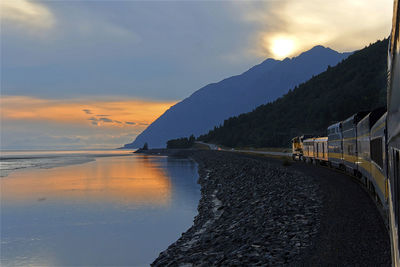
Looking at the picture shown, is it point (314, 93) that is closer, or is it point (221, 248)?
point (221, 248)

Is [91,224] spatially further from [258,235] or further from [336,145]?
Answer: [336,145]

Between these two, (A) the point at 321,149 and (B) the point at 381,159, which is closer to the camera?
(B) the point at 381,159

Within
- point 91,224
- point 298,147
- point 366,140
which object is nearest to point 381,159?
point 366,140

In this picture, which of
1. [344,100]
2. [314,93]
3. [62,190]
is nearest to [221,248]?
[62,190]

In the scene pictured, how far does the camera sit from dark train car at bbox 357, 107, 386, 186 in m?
17.3

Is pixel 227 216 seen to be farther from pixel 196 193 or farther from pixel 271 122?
pixel 271 122

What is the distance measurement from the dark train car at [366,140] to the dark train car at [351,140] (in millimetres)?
1747

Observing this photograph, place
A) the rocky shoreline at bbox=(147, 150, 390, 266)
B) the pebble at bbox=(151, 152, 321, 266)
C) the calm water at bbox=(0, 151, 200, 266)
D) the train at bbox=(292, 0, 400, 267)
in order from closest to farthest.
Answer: the train at bbox=(292, 0, 400, 267)
the rocky shoreline at bbox=(147, 150, 390, 266)
the pebble at bbox=(151, 152, 321, 266)
the calm water at bbox=(0, 151, 200, 266)

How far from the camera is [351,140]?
2478 centimetres

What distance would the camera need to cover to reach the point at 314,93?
141m

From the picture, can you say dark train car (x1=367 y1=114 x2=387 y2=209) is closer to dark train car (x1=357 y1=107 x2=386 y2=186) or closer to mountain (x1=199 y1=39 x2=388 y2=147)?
dark train car (x1=357 y1=107 x2=386 y2=186)

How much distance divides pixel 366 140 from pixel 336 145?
14.2m

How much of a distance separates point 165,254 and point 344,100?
100244 millimetres

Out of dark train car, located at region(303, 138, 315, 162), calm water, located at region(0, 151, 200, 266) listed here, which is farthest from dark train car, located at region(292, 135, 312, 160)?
calm water, located at region(0, 151, 200, 266)
